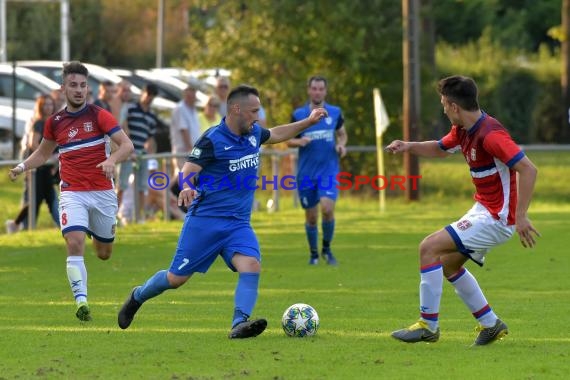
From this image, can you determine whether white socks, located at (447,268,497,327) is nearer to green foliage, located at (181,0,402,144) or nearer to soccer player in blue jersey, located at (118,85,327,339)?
soccer player in blue jersey, located at (118,85,327,339)

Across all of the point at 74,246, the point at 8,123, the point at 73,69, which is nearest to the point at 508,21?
the point at 8,123

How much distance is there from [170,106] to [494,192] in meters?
23.7

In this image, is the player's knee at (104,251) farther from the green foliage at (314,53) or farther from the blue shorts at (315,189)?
the green foliage at (314,53)

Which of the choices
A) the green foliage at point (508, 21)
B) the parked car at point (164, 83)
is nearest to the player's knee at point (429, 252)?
the parked car at point (164, 83)

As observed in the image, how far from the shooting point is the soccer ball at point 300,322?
981cm

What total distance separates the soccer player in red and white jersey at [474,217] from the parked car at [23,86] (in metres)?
19.8

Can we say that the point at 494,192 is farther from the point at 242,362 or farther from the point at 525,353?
the point at 242,362

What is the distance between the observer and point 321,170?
16125mm

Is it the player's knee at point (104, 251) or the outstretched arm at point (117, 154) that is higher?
the outstretched arm at point (117, 154)

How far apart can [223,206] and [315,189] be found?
621cm

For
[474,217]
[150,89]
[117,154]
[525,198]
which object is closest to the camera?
[525,198]

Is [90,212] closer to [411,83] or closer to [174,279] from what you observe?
[174,279]

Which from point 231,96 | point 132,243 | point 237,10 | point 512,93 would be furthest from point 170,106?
point 231,96

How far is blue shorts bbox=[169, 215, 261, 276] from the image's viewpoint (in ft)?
32.5
